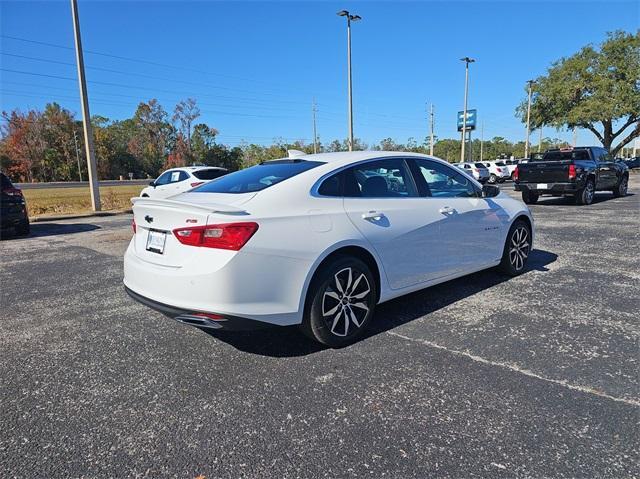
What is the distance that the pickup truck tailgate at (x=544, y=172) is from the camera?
1272 cm

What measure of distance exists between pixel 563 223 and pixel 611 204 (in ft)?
16.4

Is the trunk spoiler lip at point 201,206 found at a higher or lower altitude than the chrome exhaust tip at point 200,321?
higher

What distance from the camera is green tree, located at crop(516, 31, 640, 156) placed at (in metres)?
35.7

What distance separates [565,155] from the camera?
13.7 meters

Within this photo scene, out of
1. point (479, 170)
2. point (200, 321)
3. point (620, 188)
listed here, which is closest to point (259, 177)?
point (200, 321)

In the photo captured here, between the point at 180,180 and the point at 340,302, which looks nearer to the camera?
the point at 340,302

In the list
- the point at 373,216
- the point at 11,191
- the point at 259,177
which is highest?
the point at 259,177

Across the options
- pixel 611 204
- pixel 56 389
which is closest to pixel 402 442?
pixel 56 389

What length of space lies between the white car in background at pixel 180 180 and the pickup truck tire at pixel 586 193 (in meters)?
11.1

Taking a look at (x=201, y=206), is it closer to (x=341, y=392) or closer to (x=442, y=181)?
(x=341, y=392)

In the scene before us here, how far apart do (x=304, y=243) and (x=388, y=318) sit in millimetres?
1417

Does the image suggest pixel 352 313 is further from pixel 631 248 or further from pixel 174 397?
pixel 631 248

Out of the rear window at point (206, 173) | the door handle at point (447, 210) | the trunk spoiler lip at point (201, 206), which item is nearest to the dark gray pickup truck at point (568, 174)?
the rear window at point (206, 173)

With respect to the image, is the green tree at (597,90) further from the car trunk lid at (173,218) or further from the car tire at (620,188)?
the car trunk lid at (173,218)
